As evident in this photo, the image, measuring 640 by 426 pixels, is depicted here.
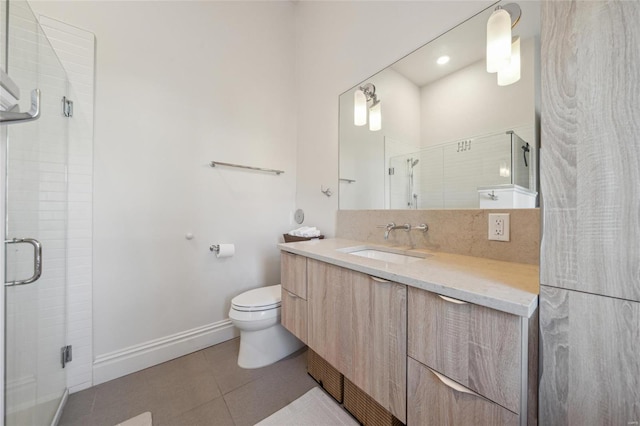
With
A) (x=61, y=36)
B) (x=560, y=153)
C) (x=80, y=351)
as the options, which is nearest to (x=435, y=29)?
(x=560, y=153)

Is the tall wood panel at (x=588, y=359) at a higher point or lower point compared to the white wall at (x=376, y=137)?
lower

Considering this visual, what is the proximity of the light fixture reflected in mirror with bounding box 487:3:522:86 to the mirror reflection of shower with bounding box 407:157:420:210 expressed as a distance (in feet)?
1.81

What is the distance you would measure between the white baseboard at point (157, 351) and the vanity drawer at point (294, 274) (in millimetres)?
823

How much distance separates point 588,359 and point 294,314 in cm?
120

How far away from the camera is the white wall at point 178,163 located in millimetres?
1489

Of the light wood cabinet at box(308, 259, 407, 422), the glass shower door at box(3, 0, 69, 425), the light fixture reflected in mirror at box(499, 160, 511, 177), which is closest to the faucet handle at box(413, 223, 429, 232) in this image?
the light fixture reflected in mirror at box(499, 160, 511, 177)

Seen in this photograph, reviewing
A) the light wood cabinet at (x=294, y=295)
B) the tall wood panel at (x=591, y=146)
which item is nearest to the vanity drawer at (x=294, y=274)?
the light wood cabinet at (x=294, y=295)

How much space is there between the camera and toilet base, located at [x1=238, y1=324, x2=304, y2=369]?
161cm

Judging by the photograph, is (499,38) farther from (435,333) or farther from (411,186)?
(435,333)

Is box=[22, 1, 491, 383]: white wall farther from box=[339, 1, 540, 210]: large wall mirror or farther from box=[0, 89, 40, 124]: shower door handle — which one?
box=[0, 89, 40, 124]: shower door handle

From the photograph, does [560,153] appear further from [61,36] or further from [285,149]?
[61,36]

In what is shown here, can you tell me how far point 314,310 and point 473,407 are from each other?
0.75 meters

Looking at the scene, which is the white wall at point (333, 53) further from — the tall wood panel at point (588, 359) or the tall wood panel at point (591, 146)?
the tall wood panel at point (588, 359)

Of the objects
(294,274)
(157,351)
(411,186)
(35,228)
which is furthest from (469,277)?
(157,351)
